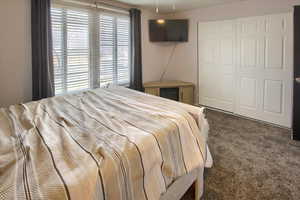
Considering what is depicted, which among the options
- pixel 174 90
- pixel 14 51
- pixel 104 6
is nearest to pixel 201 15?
pixel 174 90

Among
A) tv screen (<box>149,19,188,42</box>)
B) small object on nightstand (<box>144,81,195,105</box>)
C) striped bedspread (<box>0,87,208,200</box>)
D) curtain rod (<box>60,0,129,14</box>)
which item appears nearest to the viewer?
striped bedspread (<box>0,87,208,200</box>)

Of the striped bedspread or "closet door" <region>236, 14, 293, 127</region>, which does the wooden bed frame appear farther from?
"closet door" <region>236, 14, 293, 127</region>

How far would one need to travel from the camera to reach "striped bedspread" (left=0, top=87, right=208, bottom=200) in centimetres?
87

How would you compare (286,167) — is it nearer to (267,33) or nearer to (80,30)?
(267,33)

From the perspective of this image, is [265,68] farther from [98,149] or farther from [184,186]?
[98,149]

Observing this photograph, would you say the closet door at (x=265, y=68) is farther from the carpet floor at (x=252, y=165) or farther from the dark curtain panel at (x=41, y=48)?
the dark curtain panel at (x=41, y=48)

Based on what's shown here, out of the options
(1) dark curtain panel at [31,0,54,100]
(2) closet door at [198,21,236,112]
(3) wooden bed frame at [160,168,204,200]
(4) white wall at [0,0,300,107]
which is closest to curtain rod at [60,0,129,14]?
(1) dark curtain panel at [31,0,54,100]

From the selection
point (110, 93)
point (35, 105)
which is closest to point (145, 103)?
point (110, 93)

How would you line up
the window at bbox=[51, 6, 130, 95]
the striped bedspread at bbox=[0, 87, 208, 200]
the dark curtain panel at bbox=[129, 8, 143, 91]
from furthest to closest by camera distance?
the dark curtain panel at bbox=[129, 8, 143, 91] → the window at bbox=[51, 6, 130, 95] → the striped bedspread at bbox=[0, 87, 208, 200]

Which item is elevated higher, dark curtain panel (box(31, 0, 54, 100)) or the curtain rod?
the curtain rod

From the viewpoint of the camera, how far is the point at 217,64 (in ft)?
13.5

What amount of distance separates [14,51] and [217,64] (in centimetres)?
359

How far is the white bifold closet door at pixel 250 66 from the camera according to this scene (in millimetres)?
3191

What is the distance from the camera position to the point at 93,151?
110 centimetres
